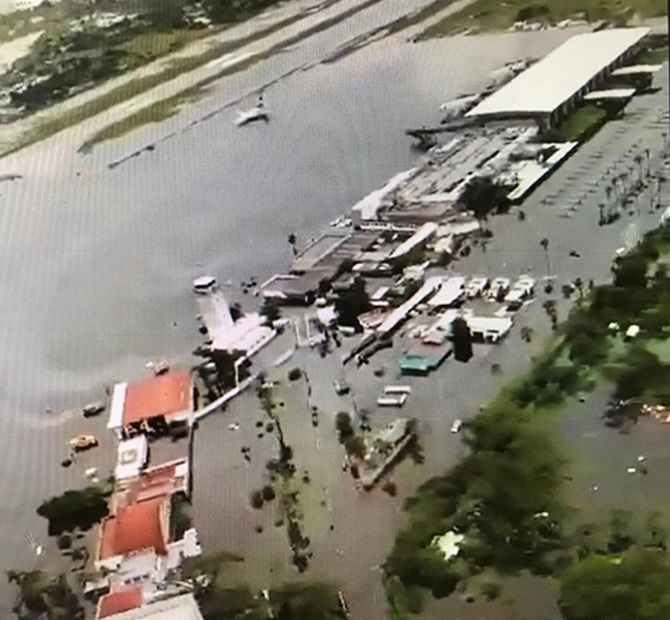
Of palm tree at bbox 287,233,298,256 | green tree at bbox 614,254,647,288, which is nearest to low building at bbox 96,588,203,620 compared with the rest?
palm tree at bbox 287,233,298,256

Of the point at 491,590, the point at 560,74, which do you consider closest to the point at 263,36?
the point at 560,74

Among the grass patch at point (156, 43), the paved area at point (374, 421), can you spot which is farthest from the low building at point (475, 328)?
the grass patch at point (156, 43)

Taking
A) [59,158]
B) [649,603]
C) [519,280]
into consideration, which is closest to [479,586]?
[649,603]

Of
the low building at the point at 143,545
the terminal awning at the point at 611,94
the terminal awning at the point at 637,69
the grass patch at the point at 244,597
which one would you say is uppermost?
the terminal awning at the point at 637,69

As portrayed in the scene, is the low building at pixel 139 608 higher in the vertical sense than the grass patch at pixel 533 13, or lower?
lower

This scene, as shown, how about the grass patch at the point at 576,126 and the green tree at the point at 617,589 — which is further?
the grass patch at the point at 576,126

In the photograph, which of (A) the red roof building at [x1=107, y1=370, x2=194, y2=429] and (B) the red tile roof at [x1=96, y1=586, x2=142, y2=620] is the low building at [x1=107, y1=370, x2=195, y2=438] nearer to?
(A) the red roof building at [x1=107, y1=370, x2=194, y2=429]

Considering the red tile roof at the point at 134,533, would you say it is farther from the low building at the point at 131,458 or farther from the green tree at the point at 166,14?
the green tree at the point at 166,14
